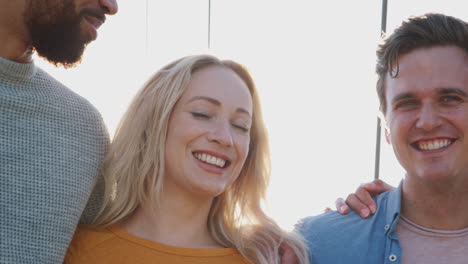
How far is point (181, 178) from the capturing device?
1.90 metres

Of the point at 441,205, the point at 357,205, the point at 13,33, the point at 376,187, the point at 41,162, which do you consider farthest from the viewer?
the point at 376,187

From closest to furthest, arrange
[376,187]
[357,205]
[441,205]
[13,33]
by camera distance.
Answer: [13,33] < [441,205] < [357,205] < [376,187]

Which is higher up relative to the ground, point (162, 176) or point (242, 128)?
point (242, 128)

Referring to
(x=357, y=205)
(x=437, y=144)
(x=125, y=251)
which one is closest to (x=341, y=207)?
(x=357, y=205)

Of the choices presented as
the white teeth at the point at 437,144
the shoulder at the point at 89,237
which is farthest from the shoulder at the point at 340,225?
the shoulder at the point at 89,237

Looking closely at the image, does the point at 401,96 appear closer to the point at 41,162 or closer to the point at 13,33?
the point at 41,162

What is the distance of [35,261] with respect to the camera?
166 centimetres

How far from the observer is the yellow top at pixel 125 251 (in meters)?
1.78

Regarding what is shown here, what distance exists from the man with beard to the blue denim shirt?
77cm

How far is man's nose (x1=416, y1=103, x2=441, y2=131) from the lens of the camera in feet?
6.25

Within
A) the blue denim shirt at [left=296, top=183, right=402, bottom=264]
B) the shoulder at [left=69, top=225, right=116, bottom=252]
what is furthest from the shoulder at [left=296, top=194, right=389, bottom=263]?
the shoulder at [left=69, top=225, right=116, bottom=252]

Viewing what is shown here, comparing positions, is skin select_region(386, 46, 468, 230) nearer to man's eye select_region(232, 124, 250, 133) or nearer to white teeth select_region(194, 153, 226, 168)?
man's eye select_region(232, 124, 250, 133)

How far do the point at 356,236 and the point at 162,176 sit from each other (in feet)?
2.26

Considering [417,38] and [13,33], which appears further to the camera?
[417,38]
